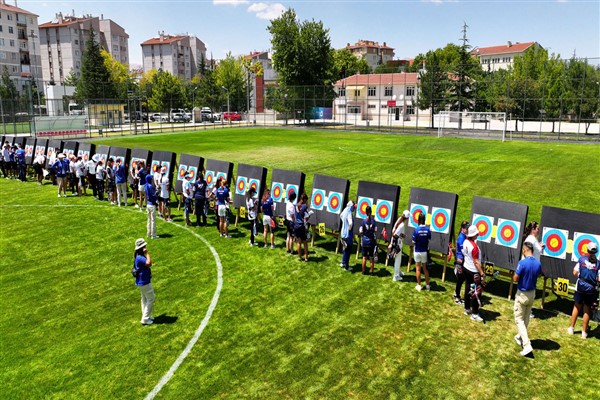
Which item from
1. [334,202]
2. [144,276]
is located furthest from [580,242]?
[144,276]

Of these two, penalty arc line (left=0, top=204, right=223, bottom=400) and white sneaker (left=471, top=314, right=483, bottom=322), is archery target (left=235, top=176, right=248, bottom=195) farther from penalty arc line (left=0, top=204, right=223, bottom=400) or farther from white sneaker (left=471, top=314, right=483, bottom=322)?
white sneaker (left=471, top=314, right=483, bottom=322)

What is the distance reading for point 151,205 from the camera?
18.0 m

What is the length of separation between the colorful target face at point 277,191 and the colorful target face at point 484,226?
777 centimetres

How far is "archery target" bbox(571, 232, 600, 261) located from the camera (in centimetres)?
1189

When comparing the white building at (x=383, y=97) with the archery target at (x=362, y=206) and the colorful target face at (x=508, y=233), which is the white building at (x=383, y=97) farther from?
the colorful target face at (x=508, y=233)

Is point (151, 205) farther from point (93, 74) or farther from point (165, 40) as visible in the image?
point (165, 40)

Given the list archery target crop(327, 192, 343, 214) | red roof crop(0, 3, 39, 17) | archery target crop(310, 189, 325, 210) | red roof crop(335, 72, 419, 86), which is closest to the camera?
archery target crop(327, 192, 343, 214)

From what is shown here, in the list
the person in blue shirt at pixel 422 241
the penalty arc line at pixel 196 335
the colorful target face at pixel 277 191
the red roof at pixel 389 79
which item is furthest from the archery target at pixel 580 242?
the red roof at pixel 389 79

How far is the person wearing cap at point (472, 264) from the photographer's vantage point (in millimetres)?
11165

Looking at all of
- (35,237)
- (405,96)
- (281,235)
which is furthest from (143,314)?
(405,96)

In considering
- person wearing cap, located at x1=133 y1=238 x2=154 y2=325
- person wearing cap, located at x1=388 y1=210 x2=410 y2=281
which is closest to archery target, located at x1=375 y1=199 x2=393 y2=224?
person wearing cap, located at x1=388 y1=210 x2=410 y2=281

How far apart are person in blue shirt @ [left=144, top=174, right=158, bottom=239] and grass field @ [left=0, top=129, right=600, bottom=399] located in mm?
729

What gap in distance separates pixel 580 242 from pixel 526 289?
3461 millimetres

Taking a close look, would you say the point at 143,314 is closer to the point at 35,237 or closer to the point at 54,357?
the point at 54,357
